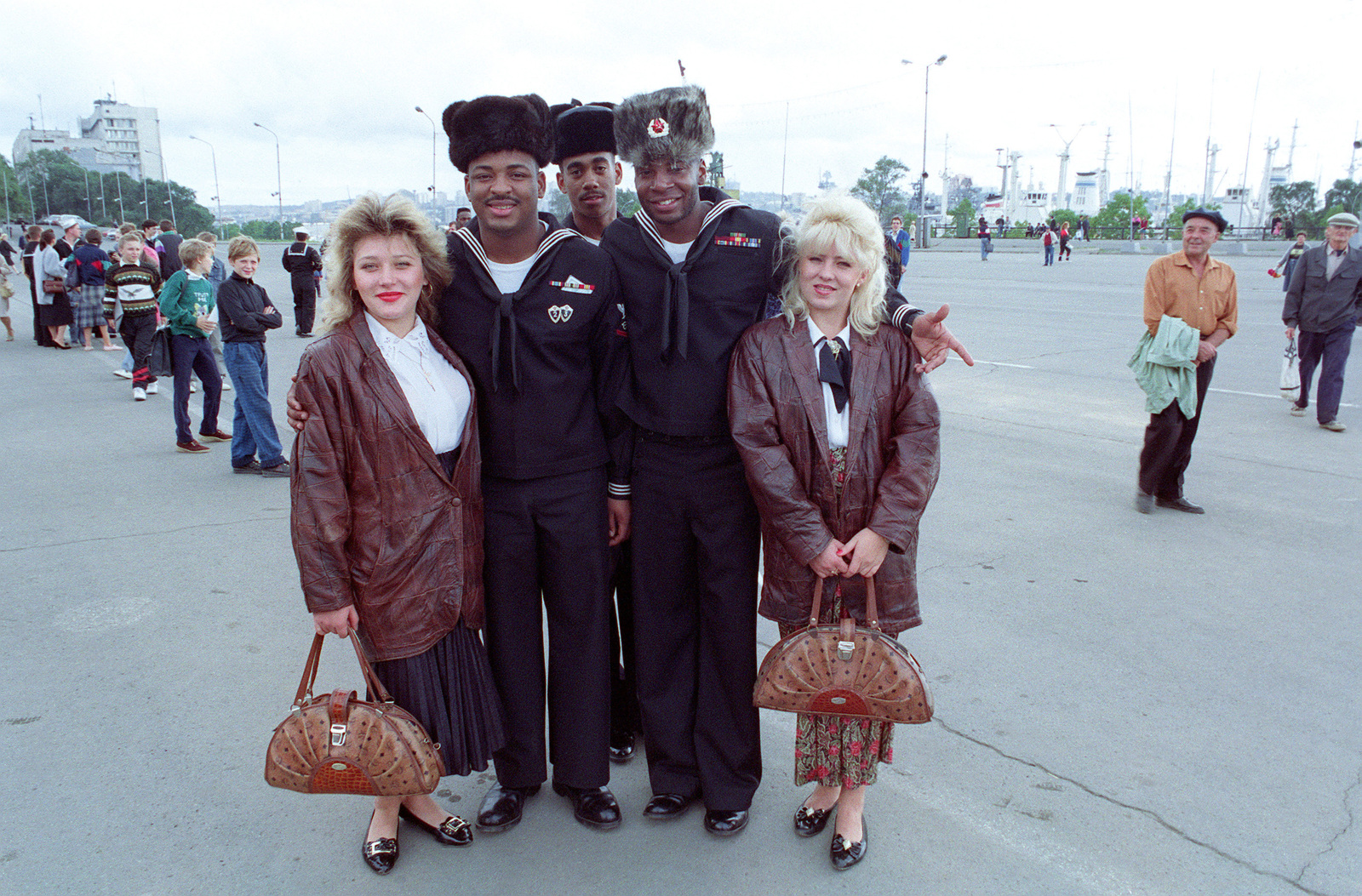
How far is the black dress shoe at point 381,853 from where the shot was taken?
8.75 ft

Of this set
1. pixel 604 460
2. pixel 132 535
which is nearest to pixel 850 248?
pixel 604 460

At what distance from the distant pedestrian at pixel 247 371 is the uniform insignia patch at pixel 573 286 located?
5001 mm

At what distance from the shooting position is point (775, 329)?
2.62 metres

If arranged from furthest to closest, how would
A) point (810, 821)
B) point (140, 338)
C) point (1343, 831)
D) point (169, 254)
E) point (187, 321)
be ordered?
1. point (169, 254)
2. point (140, 338)
3. point (187, 321)
4. point (810, 821)
5. point (1343, 831)

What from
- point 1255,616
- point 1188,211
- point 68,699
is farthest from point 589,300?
point 1188,211

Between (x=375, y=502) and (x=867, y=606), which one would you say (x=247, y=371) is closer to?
(x=375, y=502)

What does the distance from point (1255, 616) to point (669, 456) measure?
10.5ft

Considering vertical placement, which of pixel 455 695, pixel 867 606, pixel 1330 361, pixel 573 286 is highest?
pixel 573 286

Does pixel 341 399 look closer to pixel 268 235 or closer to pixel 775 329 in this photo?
pixel 775 329

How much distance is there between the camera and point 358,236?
8.43 feet

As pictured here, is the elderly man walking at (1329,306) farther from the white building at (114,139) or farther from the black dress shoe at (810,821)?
the white building at (114,139)

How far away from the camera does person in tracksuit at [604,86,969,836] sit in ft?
8.87

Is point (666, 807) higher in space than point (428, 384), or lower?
lower

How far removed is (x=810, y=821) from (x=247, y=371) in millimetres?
5930
